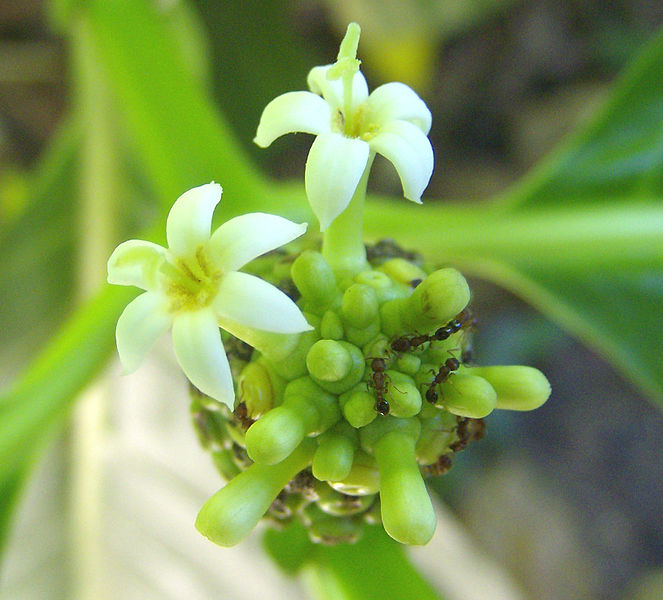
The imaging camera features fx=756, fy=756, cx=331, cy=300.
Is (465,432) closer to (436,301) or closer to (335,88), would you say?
(436,301)

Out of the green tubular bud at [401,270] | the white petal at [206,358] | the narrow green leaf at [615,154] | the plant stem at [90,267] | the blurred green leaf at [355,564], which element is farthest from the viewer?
the plant stem at [90,267]

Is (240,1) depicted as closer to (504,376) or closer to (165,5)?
(165,5)

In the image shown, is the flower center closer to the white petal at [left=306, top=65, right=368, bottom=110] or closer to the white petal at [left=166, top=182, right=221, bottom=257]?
the white petal at [left=166, top=182, right=221, bottom=257]

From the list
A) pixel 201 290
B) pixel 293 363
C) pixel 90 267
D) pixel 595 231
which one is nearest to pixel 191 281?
pixel 201 290

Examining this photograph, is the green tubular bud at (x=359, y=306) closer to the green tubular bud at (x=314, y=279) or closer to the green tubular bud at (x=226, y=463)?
the green tubular bud at (x=314, y=279)

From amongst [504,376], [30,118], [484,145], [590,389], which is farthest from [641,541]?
[30,118]

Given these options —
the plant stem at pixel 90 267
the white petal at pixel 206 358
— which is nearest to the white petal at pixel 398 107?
the white petal at pixel 206 358
